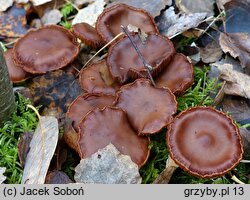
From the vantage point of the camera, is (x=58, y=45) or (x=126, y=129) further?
(x=58, y=45)

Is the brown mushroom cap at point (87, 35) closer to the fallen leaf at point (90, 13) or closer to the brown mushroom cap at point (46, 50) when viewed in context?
the brown mushroom cap at point (46, 50)

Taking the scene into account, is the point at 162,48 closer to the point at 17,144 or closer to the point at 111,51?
the point at 111,51

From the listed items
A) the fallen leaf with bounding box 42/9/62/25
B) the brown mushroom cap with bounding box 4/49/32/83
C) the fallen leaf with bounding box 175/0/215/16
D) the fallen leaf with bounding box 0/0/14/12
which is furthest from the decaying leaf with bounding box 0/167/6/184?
the fallen leaf with bounding box 175/0/215/16

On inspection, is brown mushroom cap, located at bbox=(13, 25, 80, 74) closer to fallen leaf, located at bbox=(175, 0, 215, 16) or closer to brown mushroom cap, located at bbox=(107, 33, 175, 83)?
brown mushroom cap, located at bbox=(107, 33, 175, 83)

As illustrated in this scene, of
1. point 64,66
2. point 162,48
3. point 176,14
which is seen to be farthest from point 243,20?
point 64,66

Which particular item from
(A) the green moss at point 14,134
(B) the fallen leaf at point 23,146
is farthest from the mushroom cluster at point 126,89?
(A) the green moss at point 14,134

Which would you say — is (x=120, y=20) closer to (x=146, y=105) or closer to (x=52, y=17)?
(x=52, y=17)

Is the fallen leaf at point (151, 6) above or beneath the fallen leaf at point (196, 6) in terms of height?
above
